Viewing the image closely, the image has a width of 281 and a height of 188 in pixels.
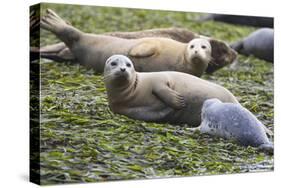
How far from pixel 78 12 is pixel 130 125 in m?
1.41

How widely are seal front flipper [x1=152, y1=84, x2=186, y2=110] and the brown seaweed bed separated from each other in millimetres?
262

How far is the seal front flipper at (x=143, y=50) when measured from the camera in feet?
24.7

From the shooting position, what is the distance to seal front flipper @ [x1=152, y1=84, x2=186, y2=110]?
7.42 m

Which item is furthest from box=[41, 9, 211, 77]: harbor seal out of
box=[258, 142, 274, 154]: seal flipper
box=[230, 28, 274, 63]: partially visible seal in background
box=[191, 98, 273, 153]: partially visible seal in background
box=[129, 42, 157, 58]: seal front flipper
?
box=[258, 142, 274, 154]: seal flipper

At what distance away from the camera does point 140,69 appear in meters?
7.50

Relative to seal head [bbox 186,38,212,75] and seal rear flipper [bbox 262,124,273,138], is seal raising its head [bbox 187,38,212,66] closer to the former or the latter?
seal head [bbox 186,38,212,75]

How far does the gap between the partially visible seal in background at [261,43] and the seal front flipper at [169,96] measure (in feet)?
5.18

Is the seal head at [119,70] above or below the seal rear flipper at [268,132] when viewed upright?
above

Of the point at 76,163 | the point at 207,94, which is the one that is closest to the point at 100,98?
the point at 76,163

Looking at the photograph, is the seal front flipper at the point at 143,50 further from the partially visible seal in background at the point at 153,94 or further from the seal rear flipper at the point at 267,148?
the seal rear flipper at the point at 267,148

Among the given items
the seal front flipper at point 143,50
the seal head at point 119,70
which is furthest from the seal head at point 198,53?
the seal head at point 119,70

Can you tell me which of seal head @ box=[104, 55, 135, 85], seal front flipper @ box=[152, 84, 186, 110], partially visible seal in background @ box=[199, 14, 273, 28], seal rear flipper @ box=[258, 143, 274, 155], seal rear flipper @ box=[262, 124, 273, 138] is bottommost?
seal rear flipper @ box=[258, 143, 274, 155]

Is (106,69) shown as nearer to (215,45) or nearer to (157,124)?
(157,124)

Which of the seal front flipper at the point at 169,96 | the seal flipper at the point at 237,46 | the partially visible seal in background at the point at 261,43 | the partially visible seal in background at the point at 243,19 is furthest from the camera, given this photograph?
the partially visible seal in background at the point at 261,43
